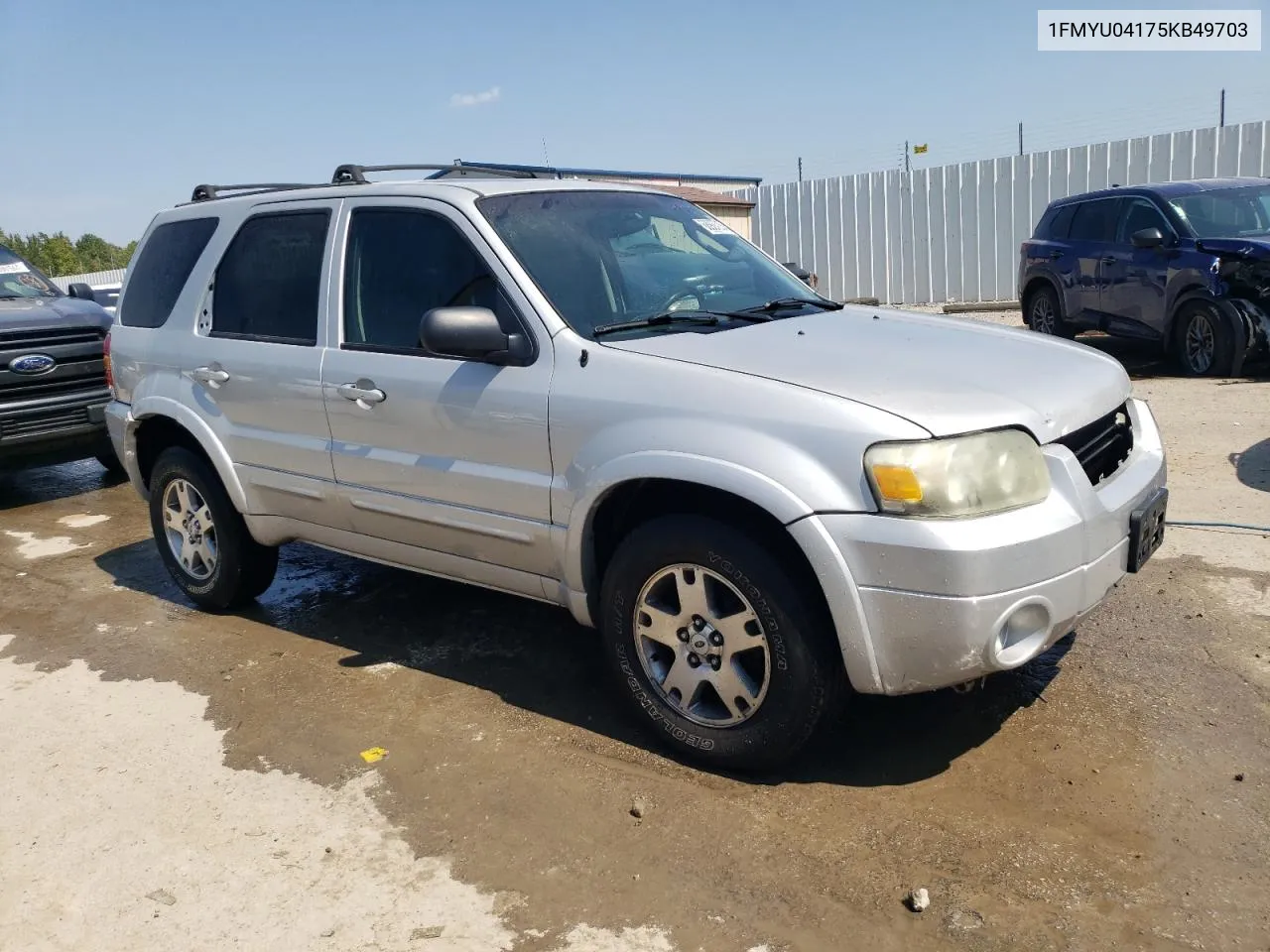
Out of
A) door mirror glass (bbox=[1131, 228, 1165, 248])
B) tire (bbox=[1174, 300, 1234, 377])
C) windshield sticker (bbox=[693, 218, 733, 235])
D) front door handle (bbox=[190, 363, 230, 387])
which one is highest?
windshield sticker (bbox=[693, 218, 733, 235])

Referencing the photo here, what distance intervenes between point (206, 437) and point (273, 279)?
2.59ft

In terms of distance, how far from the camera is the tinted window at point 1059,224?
36.2ft

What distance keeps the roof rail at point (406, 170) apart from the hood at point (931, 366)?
1740 mm

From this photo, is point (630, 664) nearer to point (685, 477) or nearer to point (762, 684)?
point (762, 684)

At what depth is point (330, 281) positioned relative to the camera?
14.2 feet

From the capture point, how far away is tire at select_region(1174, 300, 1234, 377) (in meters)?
9.06

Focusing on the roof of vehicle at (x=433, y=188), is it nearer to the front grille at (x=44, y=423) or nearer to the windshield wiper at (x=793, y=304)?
the windshield wiper at (x=793, y=304)

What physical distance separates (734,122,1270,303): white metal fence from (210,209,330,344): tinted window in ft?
44.8

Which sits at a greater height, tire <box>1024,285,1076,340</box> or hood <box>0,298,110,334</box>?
hood <box>0,298,110,334</box>

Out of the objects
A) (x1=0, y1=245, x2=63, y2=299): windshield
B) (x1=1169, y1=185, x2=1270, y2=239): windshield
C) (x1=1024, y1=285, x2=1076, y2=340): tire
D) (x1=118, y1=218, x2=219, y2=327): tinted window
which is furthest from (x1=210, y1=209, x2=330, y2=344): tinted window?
(x1=1024, y1=285, x2=1076, y2=340): tire

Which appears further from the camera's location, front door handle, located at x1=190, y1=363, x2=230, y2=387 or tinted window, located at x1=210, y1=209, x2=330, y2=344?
front door handle, located at x1=190, y1=363, x2=230, y2=387

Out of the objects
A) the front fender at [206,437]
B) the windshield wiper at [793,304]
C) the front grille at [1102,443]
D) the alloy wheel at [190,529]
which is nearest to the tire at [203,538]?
the alloy wheel at [190,529]

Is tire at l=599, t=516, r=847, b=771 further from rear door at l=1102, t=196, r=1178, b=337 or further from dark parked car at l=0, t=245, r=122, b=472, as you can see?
rear door at l=1102, t=196, r=1178, b=337

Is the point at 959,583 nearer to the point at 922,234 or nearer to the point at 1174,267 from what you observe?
the point at 1174,267
